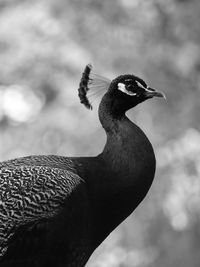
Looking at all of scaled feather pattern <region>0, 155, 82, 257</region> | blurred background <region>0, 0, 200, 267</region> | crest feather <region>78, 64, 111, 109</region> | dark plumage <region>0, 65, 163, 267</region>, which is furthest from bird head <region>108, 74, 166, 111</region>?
blurred background <region>0, 0, 200, 267</region>

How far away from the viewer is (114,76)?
785 cm

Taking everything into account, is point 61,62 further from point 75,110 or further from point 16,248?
point 16,248

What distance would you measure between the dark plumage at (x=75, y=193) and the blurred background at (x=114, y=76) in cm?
335

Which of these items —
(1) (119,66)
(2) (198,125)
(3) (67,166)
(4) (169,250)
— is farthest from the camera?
(1) (119,66)

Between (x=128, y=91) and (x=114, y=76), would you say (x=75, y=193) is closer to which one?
(x=128, y=91)

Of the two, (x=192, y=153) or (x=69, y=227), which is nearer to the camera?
(x=69, y=227)

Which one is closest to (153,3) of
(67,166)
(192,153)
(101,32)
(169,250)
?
(101,32)

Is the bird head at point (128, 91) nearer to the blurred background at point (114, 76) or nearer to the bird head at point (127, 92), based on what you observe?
the bird head at point (127, 92)

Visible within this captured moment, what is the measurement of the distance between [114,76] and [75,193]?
4540 mm

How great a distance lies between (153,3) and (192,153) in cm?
237

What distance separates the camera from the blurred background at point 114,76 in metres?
7.02

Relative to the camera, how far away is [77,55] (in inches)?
324

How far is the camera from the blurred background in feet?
23.0

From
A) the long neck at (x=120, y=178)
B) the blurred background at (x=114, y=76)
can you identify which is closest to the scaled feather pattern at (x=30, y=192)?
the long neck at (x=120, y=178)
